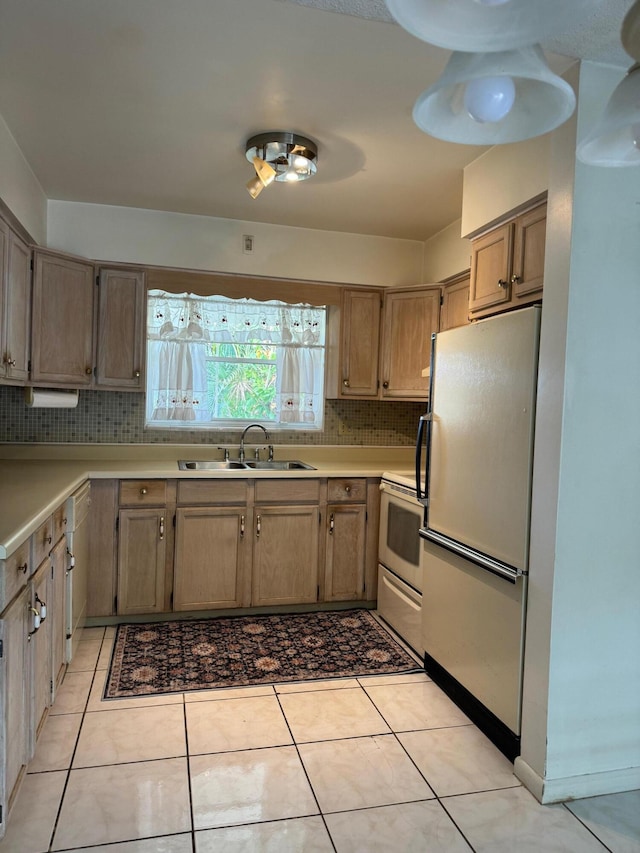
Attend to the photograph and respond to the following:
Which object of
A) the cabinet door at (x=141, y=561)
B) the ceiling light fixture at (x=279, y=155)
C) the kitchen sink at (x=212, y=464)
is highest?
the ceiling light fixture at (x=279, y=155)

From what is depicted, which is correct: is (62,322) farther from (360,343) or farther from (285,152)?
(360,343)

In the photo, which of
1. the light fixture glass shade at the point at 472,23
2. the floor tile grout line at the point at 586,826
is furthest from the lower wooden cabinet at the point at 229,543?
the light fixture glass shade at the point at 472,23

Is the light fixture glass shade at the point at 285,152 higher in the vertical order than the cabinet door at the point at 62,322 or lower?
higher

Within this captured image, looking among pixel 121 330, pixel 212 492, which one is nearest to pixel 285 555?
pixel 212 492

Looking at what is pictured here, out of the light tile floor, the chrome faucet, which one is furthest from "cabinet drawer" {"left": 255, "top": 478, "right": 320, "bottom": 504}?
the light tile floor

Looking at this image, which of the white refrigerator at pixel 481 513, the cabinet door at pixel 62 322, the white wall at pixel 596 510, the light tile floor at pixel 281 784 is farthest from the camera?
the cabinet door at pixel 62 322

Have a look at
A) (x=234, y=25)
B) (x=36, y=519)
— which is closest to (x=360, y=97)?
(x=234, y=25)

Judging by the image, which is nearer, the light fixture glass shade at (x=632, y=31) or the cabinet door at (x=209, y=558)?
the light fixture glass shade at (x=632, y=31)

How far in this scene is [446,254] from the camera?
3750 mm

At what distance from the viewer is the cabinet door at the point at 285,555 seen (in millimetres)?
3504

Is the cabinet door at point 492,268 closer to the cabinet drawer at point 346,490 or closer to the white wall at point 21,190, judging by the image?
the cabinet drawer at point 346,490

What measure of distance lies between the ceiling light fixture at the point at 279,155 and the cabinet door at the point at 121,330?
1192mm

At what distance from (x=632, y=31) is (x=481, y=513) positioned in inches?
69.6

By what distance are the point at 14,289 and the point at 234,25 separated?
169cm
